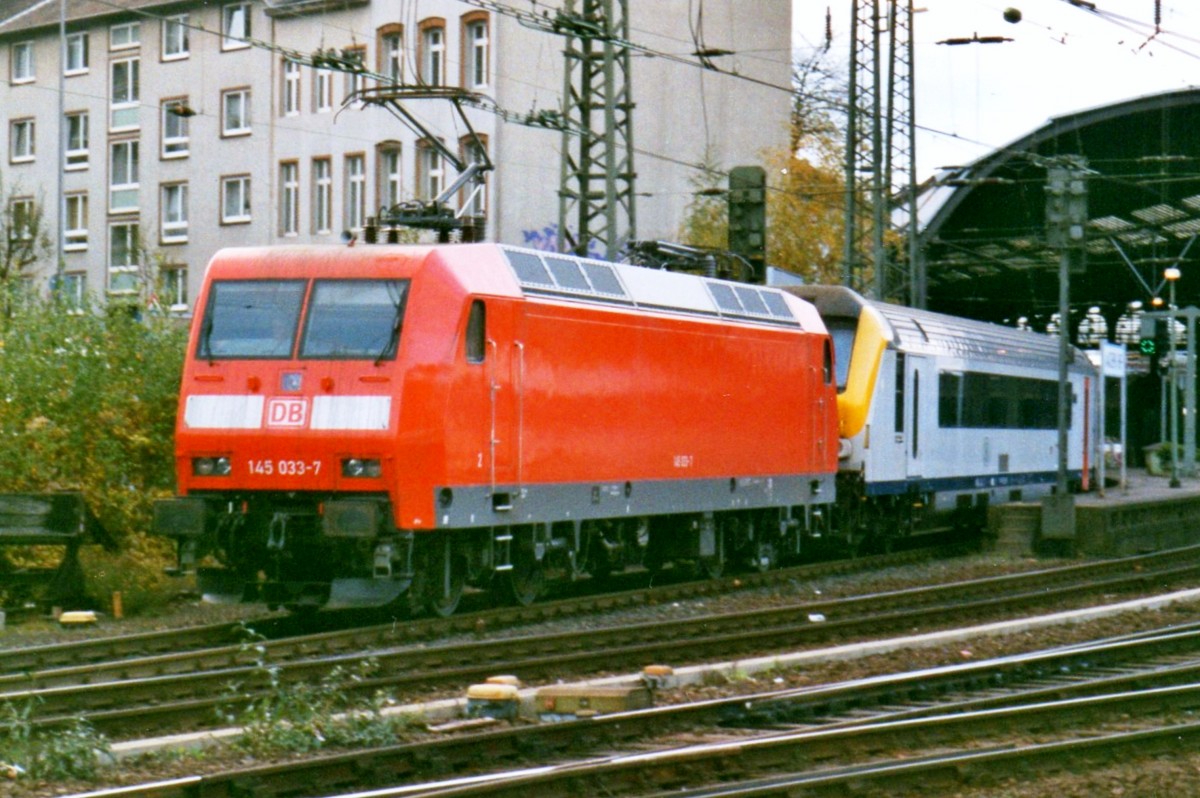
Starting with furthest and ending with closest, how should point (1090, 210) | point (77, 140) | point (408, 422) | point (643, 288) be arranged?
point (77, 140) < point (1090, 210) < point (643, 288) < point (408, 422)

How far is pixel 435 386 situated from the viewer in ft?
50.5

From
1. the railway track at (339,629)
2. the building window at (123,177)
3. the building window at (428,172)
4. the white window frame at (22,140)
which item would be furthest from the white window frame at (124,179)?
the railway track at (339,629)

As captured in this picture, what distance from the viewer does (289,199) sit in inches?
2024

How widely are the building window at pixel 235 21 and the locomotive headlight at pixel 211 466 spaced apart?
3718 cm

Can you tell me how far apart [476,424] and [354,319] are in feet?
4.31

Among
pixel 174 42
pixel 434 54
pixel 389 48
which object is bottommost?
pixel 434 54

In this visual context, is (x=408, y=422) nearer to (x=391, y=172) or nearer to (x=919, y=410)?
(x=919, y=410)

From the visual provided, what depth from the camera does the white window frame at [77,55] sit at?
186 ft

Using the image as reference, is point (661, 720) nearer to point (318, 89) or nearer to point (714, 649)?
point (714, 649)

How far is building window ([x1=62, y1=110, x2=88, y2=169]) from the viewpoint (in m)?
57.0

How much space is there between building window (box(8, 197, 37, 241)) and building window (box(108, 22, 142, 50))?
618 cm

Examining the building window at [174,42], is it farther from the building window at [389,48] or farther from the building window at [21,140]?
the building window at [389,48]

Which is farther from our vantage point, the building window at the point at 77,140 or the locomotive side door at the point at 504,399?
the building window at the point at 77,140

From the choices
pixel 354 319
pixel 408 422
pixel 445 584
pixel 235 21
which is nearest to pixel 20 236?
pixel 235 21
